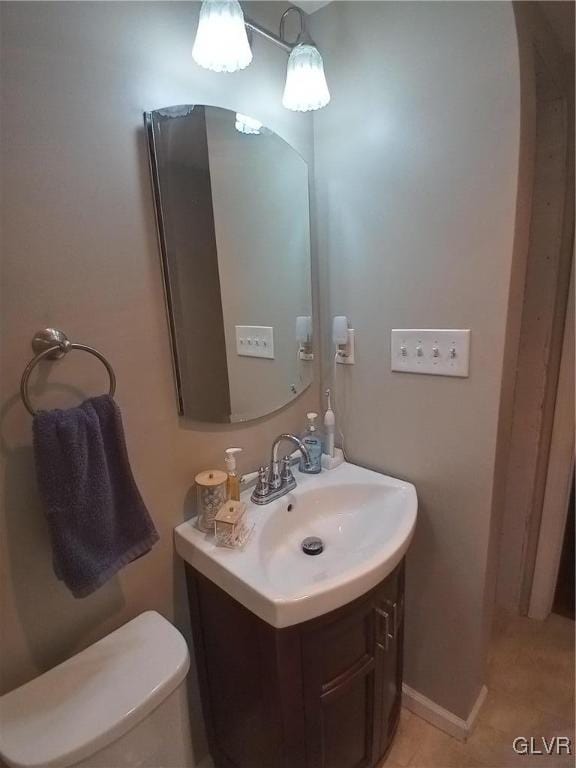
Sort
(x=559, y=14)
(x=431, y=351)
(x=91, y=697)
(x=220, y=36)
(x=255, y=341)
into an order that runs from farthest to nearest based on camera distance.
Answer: (x=255, y=341) < (x=431, y=351) < (x=559, y=14) < (x=220, y=36) < (x=91, y=697)

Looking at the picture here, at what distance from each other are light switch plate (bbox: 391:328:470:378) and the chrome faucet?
432 mm

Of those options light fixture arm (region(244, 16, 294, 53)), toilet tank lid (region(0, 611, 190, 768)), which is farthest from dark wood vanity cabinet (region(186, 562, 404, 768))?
light fixture arm (region(244, 16, 294, 53))

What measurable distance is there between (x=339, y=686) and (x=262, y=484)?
0.54 m

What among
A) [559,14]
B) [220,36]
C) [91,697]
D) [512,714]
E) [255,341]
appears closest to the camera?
[91,697]

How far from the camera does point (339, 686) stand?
2.99 ft

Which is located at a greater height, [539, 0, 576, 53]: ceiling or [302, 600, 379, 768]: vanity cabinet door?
[539, 0, 576, 53]: ceiling

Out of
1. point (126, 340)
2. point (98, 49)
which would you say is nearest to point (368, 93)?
point (98, 49)

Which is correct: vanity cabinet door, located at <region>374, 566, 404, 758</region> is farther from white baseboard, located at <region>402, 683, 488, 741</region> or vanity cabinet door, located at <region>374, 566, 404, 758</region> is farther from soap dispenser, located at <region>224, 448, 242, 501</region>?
soap dispenser, located at <region>224, 448, 242, 501</region>

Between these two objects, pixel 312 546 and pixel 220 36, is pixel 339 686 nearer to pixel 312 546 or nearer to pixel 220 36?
pixel 312 546

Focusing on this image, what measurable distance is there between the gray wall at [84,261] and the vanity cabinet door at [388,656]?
1.94ft

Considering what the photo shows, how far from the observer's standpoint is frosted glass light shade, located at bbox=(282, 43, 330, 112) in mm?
1064

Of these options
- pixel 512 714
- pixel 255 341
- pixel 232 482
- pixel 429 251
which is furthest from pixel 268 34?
pixel 512 714

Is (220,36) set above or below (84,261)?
above

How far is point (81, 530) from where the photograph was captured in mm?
789
